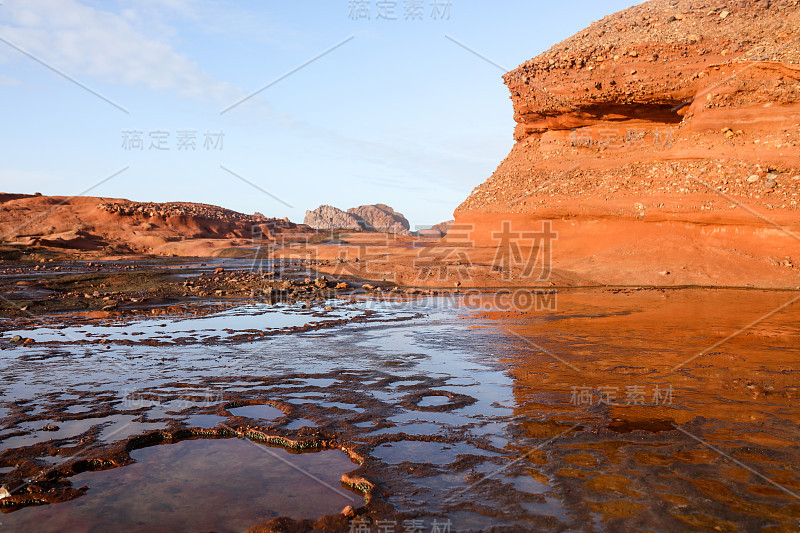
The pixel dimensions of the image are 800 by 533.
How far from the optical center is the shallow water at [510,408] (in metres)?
3.38

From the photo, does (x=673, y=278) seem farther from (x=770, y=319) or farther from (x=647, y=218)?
(x=770, y=319)

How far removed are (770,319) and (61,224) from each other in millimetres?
54714

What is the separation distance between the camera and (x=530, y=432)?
4586 millimetres

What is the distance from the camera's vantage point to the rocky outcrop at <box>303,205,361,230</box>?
140 meters

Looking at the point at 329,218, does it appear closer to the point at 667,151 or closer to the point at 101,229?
the point at 101,229

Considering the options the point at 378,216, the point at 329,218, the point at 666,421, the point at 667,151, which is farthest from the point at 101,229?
the point at 378,216

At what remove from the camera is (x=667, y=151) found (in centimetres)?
1989

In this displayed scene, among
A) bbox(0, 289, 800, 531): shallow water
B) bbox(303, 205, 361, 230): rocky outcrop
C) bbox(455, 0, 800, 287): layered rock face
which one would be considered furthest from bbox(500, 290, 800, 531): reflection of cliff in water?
bbox(303, 205, 361, 230): rocky outcrop

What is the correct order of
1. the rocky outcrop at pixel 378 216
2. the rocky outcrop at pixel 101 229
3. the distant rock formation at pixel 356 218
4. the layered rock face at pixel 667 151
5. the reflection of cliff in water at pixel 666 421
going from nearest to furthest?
1. the reflection of cliff in water at pixel 666 421
2. the layered rock face at pixel 667 151
3. the rocky outcrop at pixel 101 229
4. the distant rock formation at pixel 356 218
5. the rocky outcrop at pixel 378 216

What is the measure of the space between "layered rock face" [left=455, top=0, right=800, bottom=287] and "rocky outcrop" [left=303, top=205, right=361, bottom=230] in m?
115

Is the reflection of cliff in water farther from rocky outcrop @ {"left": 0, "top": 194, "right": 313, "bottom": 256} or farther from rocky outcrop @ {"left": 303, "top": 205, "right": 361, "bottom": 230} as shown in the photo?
rocky outcrop @ {"left": 303, "top": 205, "right": 361, "bottom": 230}

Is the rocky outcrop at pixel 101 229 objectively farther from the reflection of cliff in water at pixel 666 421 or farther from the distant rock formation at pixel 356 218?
the distant rock formation at pixel 356 218

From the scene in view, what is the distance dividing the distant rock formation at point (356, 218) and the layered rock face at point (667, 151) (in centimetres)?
10942

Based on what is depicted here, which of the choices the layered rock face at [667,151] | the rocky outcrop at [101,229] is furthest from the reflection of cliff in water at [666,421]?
the rocky outcrop at [101,229]
